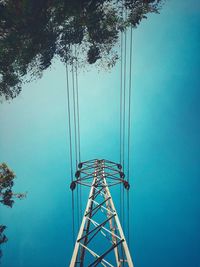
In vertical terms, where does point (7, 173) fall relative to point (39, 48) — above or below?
below

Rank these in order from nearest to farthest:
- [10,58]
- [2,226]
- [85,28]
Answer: [10,58]
[85,28]
[2,226]

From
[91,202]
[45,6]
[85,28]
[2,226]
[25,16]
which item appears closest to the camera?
[91,202]

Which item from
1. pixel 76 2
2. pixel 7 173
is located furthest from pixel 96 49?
pixel 7 173

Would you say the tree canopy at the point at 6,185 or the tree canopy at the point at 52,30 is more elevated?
the tree canopy at the point at 52,30

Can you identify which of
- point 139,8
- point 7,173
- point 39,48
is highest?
point 139,8

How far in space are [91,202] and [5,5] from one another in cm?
790

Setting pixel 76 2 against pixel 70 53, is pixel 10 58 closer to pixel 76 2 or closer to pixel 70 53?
pixel 70 53

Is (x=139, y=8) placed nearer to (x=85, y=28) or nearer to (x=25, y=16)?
(x=85, y=28)

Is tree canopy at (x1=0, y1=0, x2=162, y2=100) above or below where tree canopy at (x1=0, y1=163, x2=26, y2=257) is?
above

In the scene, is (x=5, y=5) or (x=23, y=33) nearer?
(x=5, y=5)

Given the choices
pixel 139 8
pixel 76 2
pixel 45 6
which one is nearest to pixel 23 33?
pixel 45 6

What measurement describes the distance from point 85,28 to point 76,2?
1.36m

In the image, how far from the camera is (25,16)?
7695 mm

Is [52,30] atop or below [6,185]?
atop
